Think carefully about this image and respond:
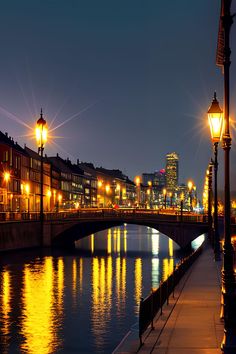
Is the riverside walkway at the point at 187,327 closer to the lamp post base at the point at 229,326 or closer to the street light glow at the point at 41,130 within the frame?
the lamp post base at the point at 229,326

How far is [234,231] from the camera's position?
75.2 meters

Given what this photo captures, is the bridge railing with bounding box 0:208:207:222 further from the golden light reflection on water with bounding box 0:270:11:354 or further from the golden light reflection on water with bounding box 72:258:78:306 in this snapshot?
the golden light reflection on water with bounding box 0:270:11:354

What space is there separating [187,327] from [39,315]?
48.7 ft

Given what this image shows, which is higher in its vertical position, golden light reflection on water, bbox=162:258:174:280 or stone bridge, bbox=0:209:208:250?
stone bridge, bbox=0:209:208:250

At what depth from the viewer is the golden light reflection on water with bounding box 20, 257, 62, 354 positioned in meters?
25.0

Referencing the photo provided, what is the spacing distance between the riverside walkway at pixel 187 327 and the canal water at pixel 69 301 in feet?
10.8

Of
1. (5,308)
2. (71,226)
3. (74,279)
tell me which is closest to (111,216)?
(71,226)

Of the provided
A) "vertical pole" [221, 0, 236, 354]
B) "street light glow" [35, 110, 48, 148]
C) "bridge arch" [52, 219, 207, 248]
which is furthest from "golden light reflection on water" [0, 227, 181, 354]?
"street light glow" [35, 110, 48, 148]

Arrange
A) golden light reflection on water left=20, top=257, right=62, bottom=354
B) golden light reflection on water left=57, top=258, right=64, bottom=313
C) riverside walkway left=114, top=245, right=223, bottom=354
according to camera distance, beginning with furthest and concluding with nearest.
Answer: golden light reflection on water left=57, top=258, right=64, bottom=313, golden light reflection on water left=20, top=257, right=62, bottom=354, riverside walkway left=114, top=245, right=223, bottom=354

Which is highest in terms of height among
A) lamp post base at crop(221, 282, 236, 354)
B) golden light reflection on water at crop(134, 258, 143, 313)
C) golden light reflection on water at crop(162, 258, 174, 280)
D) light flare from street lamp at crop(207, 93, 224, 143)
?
light flare from street lamp at crop(207, 93, 224, 143)

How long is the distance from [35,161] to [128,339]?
13686cm

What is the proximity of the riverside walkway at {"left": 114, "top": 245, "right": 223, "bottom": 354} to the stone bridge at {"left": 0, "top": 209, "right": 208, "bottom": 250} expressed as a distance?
51.6m

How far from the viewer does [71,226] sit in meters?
95.3

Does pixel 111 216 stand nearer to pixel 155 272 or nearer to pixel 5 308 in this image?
pixel 155 272
